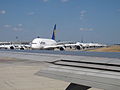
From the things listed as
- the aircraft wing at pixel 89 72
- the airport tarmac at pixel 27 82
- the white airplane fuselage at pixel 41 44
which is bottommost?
the airport tarmac at pixel 27 82

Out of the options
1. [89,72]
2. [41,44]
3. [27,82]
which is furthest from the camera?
[41,44]

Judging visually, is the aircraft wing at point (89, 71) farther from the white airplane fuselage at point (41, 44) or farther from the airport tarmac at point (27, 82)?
the white airplane fuselage at point (41, 44)

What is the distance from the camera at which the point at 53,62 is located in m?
3.98

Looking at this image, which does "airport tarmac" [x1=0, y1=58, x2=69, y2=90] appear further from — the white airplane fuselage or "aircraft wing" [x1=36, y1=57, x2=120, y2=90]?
the white airplane fuselage

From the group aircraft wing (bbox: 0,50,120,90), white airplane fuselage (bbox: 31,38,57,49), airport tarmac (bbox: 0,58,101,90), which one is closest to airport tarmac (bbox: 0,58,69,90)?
airport tarmac (bbox: 0,58,101,90)

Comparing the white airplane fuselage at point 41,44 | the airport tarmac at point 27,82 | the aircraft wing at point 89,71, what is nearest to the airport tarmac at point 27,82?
the airport tarmac at point 27,82

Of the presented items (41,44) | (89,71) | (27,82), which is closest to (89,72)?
(89,71)

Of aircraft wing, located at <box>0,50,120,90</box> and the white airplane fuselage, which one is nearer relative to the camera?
aircraft wing, located at <box>0,50,120,90</box>

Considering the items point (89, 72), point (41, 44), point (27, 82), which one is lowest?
point (27, 82)

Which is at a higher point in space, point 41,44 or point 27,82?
point 41,44

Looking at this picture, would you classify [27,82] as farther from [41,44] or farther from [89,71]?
[41,44]

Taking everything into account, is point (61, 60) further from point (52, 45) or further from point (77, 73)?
point (52, 45)

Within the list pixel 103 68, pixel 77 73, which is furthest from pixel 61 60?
pixel 103 68

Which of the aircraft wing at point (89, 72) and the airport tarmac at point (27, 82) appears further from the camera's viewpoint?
the airport tarmac at point (27, 82)
